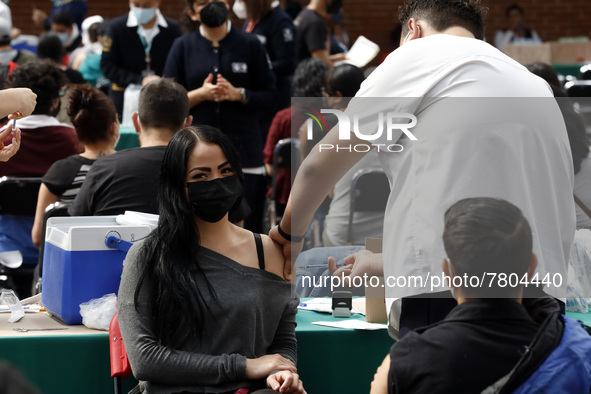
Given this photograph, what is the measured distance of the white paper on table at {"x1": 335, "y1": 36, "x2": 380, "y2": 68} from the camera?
6.57 metres

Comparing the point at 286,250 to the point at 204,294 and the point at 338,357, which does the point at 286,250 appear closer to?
the point at 204,294

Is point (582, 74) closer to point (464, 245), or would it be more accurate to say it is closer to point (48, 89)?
point (48, 89)

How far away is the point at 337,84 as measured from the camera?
16.0ft

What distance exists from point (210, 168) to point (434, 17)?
2.51 feet

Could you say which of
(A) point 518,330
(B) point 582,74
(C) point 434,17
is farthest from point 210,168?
(B) point 582,74

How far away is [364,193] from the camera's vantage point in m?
Answer: 3.83

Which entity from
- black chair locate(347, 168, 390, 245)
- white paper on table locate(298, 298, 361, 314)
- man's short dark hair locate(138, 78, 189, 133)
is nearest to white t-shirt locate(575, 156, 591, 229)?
black chair locate(347, 168, 390, 245)

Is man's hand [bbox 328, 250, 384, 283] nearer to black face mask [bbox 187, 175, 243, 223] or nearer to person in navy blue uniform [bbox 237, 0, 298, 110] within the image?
black face mask [bbox 187, 175, 243, 223]

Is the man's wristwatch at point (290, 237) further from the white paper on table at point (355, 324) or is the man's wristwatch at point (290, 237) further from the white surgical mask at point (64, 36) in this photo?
the white surgical mask at point (64, 36)

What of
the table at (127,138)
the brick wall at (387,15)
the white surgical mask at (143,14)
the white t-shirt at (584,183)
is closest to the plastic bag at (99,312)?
the white t-shirt at (584,183)

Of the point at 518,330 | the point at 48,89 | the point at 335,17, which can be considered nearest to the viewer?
the point at 518,330

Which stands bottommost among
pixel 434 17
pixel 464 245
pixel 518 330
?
pixel 518 330

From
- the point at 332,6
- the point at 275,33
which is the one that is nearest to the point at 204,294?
the point at 275,33

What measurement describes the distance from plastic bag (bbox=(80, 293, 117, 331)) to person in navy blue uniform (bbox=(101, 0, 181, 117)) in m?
3.26
